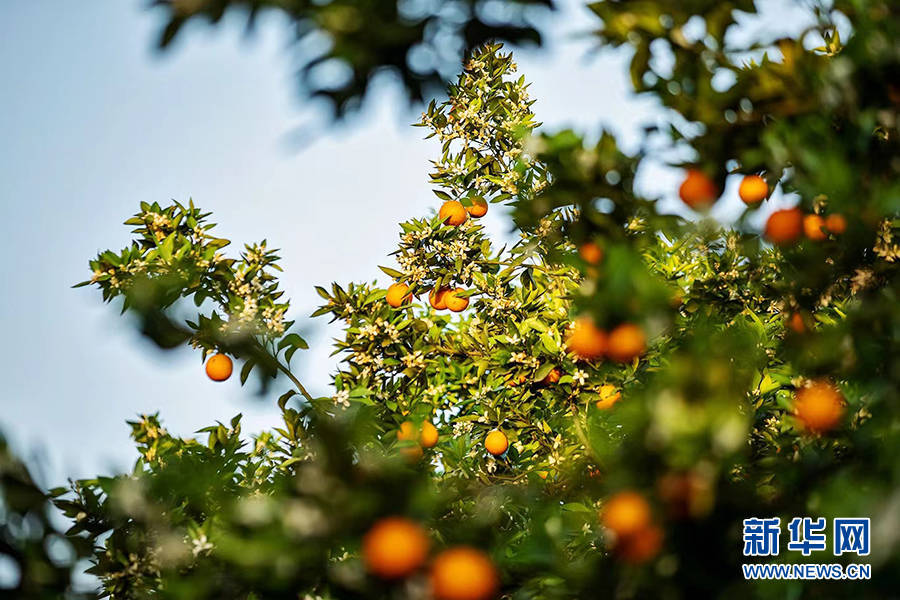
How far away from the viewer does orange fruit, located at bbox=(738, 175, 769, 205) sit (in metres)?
2.48

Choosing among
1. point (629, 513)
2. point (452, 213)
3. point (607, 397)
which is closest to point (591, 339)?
point (629, 513)

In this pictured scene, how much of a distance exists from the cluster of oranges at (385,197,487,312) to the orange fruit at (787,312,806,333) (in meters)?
2.32

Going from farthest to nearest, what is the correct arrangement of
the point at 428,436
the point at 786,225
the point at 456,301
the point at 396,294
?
1. the point at 456,301
2. the point at 396,294
3. the point at 428,436
4. the point at 786,225

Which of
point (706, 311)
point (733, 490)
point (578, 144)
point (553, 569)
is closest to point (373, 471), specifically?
point (553, 569)

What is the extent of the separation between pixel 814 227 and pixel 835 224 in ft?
0.39

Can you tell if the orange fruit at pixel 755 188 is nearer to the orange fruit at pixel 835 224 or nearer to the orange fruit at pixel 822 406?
the orange fruit at pixel 835 224

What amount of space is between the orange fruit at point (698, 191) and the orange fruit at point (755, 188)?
0.19 metres

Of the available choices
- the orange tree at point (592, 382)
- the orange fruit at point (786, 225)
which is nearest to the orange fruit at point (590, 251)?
the orange tree at point (592, 382)

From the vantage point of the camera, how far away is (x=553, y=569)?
210cm

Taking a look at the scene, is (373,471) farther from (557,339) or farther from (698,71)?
(557,339)

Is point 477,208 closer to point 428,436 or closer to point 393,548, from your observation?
point 428,436

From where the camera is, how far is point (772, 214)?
248cm

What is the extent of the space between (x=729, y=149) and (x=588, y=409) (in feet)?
5.98

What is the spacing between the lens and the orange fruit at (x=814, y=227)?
95.8 inches
